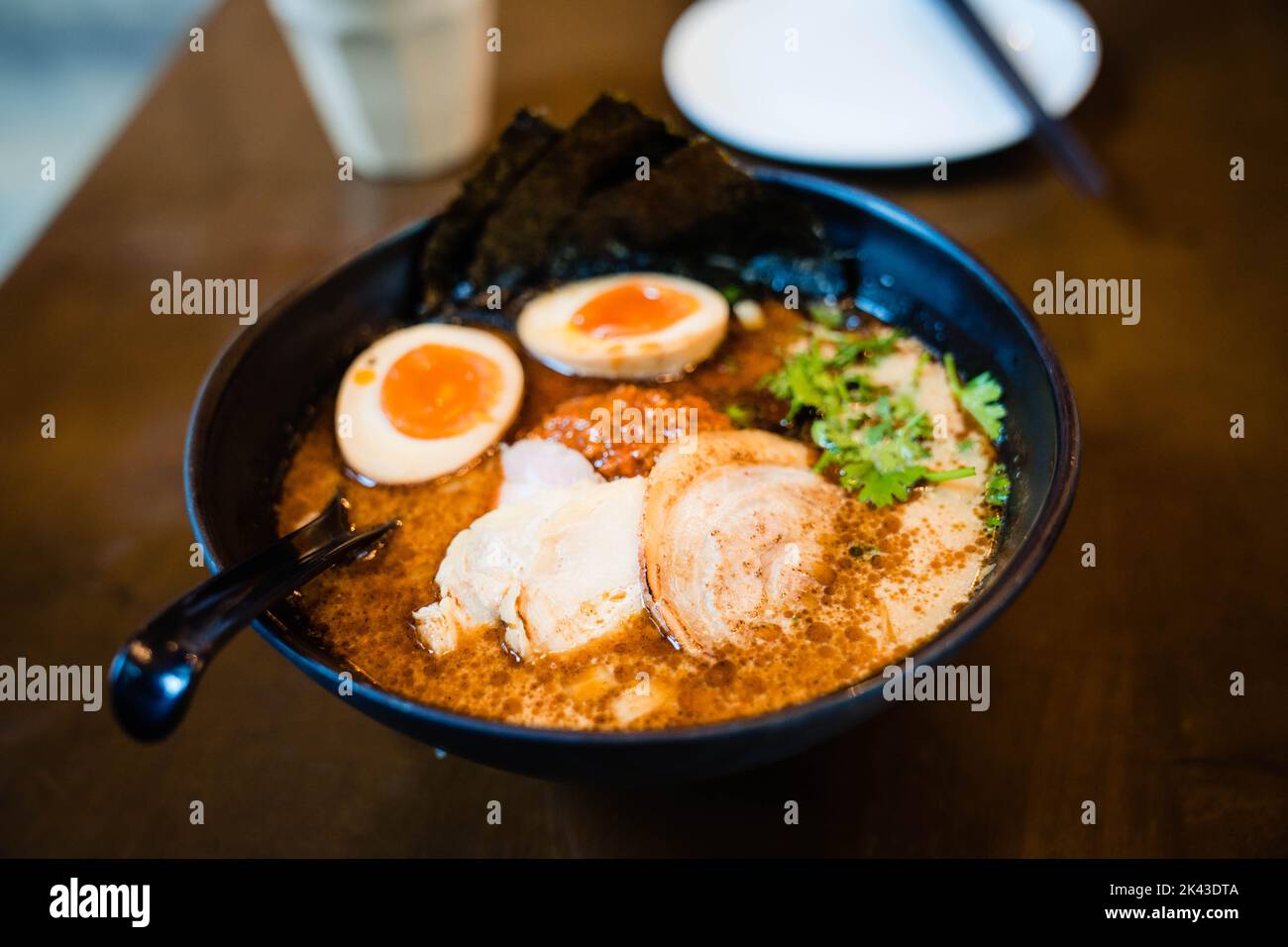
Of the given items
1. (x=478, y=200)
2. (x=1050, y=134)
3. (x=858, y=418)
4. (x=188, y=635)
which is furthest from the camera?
(x=1050, y=134)

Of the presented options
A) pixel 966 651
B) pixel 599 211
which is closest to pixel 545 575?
pixel 966 651

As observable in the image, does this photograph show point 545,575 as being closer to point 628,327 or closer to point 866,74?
point 628,327

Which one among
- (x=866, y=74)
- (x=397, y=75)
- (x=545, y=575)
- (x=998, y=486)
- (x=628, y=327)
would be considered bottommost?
(x=545, y=575)

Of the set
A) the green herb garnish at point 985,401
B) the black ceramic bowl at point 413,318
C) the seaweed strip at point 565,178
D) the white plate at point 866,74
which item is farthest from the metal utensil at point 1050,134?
the seaweed strip at point 565,178

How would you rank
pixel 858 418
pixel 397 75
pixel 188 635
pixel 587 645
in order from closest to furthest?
pixel 188 635
pixel 587 645
pixel 858 418
pixel 397 75

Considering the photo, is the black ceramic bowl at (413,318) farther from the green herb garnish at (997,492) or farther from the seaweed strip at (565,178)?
the seaweed strip at (565,178)
